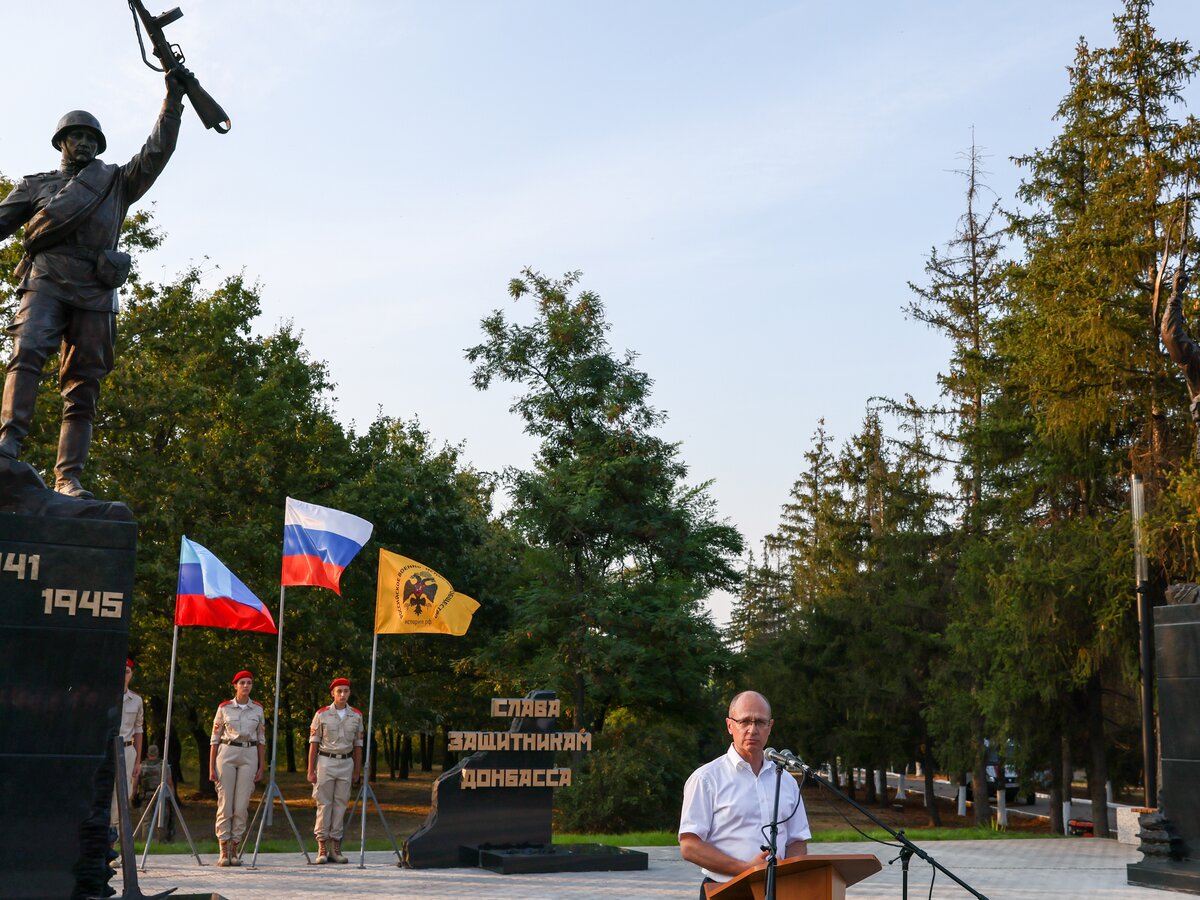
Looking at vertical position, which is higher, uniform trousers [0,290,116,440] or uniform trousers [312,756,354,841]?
uniform trousers [0,290,116,440]

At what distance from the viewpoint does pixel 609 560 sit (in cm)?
2659

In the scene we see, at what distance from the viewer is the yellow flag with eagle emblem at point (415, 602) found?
44.0ft

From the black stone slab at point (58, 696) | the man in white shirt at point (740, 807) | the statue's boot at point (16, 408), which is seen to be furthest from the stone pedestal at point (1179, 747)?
the statue's boot at point (16, 408)

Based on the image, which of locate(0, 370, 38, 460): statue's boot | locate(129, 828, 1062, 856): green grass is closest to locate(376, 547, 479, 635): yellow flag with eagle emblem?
locate(129, 828, 1062, 856): green grass

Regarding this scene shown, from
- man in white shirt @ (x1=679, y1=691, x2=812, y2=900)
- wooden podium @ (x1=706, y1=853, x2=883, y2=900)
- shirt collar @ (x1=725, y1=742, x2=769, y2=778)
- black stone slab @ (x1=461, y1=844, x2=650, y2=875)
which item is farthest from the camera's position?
black stone slab @ (x1=461, y1=844, x2=650, y2=875)

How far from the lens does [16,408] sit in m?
7.57

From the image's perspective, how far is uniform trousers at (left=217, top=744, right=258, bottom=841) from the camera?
40.2 ft

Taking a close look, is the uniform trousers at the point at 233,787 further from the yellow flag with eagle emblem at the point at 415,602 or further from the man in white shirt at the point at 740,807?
the man in white shirt at the point at 740,807

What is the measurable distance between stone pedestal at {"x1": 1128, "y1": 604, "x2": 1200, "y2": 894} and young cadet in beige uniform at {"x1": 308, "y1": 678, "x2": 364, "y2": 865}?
815 cm

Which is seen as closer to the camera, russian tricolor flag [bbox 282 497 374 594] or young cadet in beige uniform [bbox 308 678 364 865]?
young cadet in beige uniform [bbox 308 678 364 865]

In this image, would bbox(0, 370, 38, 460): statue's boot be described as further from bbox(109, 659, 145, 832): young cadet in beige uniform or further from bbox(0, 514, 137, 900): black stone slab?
bbox(109, 659, 145, 832): young cadet in beige uniform

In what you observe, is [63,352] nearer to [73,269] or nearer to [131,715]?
[73,269]

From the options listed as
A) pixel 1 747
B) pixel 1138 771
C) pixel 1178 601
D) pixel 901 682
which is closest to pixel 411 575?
pixel 1 747

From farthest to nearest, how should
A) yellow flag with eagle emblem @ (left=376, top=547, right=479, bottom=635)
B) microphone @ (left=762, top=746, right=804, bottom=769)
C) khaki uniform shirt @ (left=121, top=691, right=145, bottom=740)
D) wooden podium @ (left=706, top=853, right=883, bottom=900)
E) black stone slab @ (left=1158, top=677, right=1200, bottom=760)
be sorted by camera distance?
yellow flag with eagle emblem @ (left=376, top=547, right=479, bottom=635), khaki uniform shirt @ (left=121, top=691, right=145, bottom=740), black stone slab @ (left=1158, top=677, right=1200, bottom=760), microphone @ (left=762, top=746, right=804, bottom=769), wooden podium @ (left=706, top=853, right=883, bottom=900)
